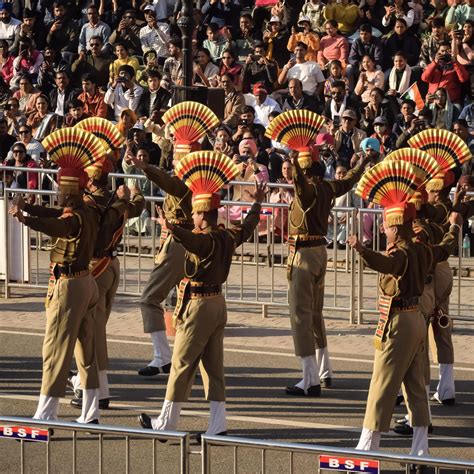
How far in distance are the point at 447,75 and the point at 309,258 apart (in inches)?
351

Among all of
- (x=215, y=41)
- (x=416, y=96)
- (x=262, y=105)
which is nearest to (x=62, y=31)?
(x=215, y=41)

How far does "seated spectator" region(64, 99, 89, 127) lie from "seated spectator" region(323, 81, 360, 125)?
3.45 m

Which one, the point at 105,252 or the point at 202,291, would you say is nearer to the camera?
the point at 202,291

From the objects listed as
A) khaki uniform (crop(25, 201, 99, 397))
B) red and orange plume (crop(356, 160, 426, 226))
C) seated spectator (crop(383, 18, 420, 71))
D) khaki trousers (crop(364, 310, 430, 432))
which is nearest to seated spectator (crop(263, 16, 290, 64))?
seated spectator (crop(383, 18, 420, 71))

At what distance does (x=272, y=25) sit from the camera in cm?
2488

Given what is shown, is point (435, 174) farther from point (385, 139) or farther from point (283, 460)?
point (385, 139)

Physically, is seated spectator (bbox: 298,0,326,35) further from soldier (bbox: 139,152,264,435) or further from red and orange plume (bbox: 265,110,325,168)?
soldier (bbox: 139,152,264,435)

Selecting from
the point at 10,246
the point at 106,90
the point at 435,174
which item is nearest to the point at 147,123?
the point at 106,90

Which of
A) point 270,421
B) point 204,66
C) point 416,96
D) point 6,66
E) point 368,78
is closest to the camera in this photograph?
point 270,421

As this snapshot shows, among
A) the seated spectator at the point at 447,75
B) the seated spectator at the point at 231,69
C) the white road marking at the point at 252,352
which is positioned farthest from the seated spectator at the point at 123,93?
the white road marking at the point at 252,352

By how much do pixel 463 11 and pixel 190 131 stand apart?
33.7ft

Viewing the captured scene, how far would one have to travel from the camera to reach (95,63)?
2559cm

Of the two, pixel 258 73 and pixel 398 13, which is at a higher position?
pixel 398 13

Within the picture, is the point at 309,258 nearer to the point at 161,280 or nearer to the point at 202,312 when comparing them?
the point at 161,280
